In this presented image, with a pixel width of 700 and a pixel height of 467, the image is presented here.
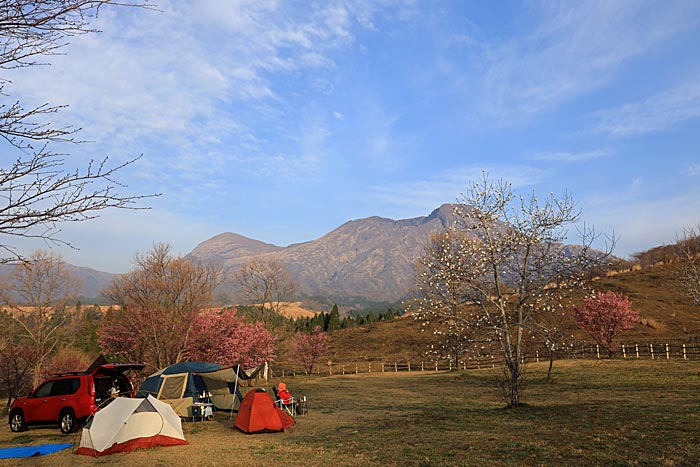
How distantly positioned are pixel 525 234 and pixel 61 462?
1413cm

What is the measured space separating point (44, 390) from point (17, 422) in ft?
4.80

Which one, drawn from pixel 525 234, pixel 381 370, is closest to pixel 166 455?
pixel 525 234

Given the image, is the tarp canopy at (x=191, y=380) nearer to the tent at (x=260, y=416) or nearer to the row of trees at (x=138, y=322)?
the tent at (x=260, y=416)

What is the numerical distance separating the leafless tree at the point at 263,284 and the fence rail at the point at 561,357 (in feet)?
38.0

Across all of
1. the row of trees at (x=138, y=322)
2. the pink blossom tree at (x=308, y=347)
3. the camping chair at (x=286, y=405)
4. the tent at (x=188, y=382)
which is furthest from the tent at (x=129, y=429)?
the pink blossom tree at (x=308, y=347)

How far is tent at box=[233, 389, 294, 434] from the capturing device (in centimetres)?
1430

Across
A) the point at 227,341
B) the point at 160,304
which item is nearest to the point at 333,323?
the point at 227,341

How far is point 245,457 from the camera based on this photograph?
10.6 metres

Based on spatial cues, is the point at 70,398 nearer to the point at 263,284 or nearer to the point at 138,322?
the point at 138,322

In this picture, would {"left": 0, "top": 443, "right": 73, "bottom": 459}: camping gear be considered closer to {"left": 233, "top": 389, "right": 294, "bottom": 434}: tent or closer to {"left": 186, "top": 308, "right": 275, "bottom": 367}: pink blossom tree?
{"left": 233, "top": 389, "right": 294, "bottom": 434}: tent

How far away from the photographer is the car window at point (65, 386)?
49.1ft

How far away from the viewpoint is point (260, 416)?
1446 centimetres

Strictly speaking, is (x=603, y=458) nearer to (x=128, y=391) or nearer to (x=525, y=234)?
(x=525, y=234)

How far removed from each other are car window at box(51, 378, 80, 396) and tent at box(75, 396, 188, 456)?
3105 millimetres
